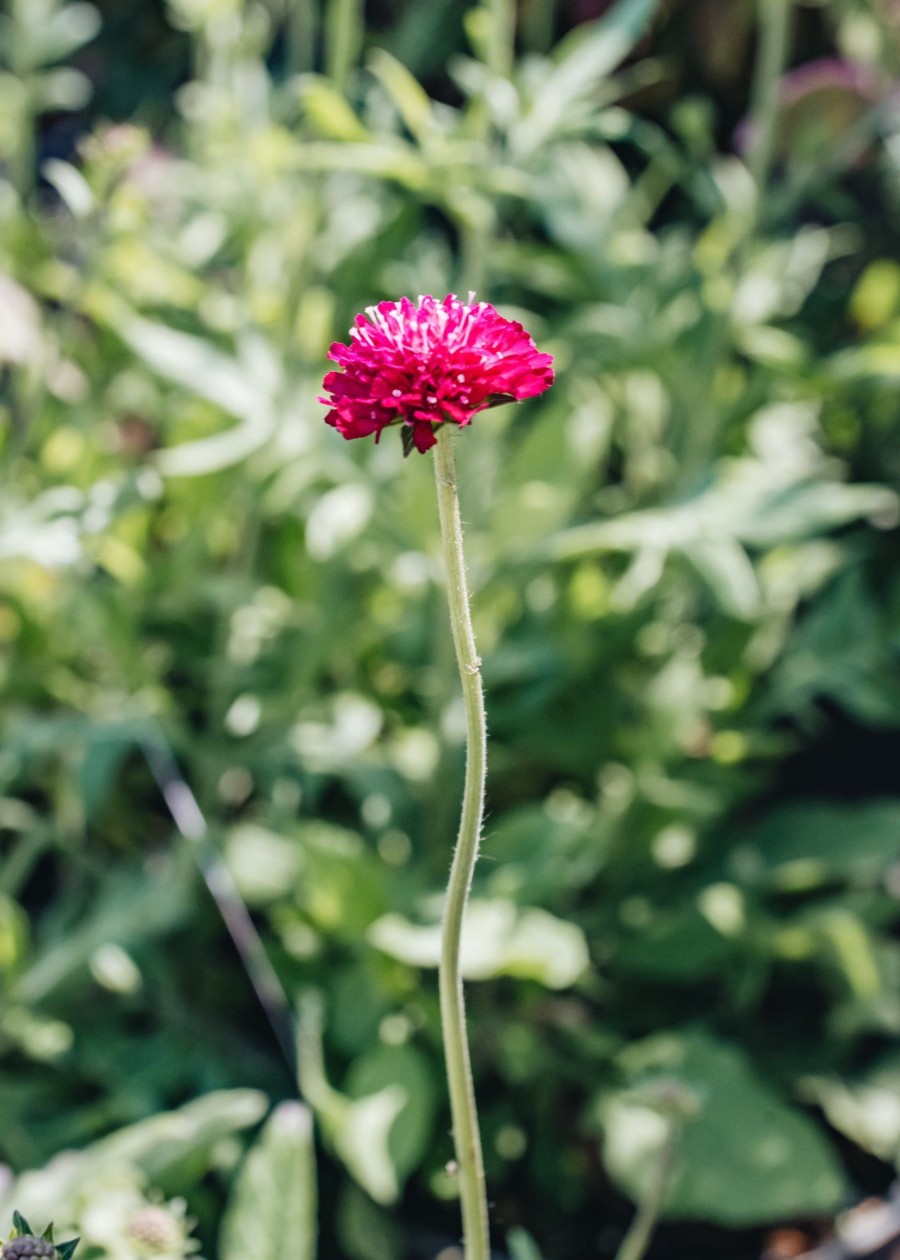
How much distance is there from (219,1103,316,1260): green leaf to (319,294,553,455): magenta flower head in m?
0.50

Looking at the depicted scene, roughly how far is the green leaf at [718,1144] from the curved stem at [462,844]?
0.62 meters

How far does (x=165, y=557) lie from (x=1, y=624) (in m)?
0.19

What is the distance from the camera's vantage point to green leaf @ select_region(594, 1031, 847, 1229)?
1.20 metres

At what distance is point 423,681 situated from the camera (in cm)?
135

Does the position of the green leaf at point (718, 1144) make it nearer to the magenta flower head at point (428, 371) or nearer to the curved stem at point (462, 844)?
the curved stem at point (462, 844)

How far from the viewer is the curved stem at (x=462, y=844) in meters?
0.47

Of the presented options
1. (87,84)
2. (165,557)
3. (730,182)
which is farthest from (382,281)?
(87,84)

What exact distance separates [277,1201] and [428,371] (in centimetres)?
55

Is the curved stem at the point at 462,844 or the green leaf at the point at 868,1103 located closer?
the curved stem at the point at 462,844

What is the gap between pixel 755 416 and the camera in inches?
57.3

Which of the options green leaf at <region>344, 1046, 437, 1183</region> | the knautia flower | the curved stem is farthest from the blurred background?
the knautia flower

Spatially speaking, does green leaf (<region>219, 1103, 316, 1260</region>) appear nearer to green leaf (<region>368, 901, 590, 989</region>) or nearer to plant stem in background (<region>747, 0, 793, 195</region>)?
green leaf (<region>368, 901, 590, 989</region>)

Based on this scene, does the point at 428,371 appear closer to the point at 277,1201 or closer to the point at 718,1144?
the point at 277,1201

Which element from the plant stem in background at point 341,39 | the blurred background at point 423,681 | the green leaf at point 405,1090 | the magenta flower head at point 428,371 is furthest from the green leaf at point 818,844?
the magenta flower head at point 428,371
